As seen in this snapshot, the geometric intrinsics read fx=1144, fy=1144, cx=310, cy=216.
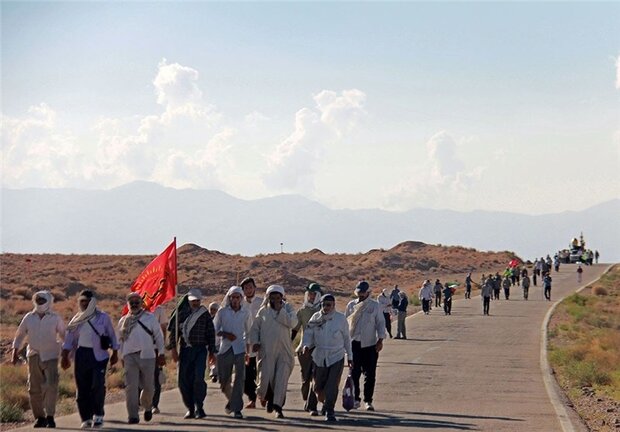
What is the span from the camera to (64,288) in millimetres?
68750

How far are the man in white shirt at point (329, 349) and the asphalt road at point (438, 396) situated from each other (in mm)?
450

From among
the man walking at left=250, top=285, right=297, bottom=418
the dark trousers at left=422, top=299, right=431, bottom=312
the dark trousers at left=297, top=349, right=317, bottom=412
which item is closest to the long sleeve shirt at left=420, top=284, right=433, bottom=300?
the dark trousers at left=422, top=299, right=431, bottom=312

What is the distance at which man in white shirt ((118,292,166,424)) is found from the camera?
1556 cm

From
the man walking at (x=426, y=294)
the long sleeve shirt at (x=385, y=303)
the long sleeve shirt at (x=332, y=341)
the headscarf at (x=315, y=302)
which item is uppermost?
the man walking at (x=426, y=294)

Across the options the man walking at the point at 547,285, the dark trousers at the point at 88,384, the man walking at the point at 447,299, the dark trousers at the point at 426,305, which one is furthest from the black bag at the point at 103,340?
the man walking at the point at 547,285

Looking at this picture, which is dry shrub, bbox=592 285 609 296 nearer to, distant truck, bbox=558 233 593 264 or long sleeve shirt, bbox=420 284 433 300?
long sleeve shirt, bbox=420 284 433 300

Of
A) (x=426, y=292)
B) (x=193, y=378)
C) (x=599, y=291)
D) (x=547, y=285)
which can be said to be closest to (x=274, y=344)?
(x=193, y=378)

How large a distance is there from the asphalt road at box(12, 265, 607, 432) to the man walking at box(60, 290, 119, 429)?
37 cm

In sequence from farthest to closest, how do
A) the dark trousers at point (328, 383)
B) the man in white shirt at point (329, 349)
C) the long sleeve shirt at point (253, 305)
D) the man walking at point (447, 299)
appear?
the man walking at point (447, 299) → the long sleeve shirt at point (253, 305) → the man in white shirt at point (329, 349) → the dark trousers at point (328, 383)

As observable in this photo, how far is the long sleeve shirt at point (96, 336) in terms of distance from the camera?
49.9ft

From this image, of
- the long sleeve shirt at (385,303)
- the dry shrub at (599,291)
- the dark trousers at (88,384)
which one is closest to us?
the dark trousers at (88,384)

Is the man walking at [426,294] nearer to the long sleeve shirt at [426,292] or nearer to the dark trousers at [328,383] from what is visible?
the long sleeve shirt at [426,292]

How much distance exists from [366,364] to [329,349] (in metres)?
1.44

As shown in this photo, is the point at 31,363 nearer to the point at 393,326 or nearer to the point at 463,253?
the point at 393,326
